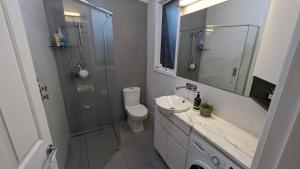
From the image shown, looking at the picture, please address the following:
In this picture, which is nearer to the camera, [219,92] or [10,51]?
[10,51]

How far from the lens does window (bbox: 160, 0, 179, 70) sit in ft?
6.88

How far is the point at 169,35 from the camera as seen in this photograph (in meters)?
2.23

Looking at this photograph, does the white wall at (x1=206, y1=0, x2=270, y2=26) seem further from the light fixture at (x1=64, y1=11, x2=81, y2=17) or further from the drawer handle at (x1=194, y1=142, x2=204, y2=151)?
the light fixture at (x1=64, y1=11, x2=81, y2=17)

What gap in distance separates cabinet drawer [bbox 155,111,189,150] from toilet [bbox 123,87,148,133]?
62 centimetres

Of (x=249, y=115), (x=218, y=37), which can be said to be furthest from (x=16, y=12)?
(x=249, y=115)

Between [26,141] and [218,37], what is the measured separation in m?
1.73

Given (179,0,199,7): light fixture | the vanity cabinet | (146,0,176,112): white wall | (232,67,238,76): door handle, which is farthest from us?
(146,0,176,112): white wall

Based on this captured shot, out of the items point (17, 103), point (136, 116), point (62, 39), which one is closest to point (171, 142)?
point (136, 116)

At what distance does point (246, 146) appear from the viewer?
0.96 metres

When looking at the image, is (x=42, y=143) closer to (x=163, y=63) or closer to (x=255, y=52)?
(x=255, y=52)

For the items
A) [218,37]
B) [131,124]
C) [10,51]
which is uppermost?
[218,37]

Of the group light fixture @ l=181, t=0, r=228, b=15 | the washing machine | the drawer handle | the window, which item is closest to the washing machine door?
the washing machine

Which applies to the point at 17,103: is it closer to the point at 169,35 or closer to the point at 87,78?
the point at 87,78

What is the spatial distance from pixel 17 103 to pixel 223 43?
1.64 m
